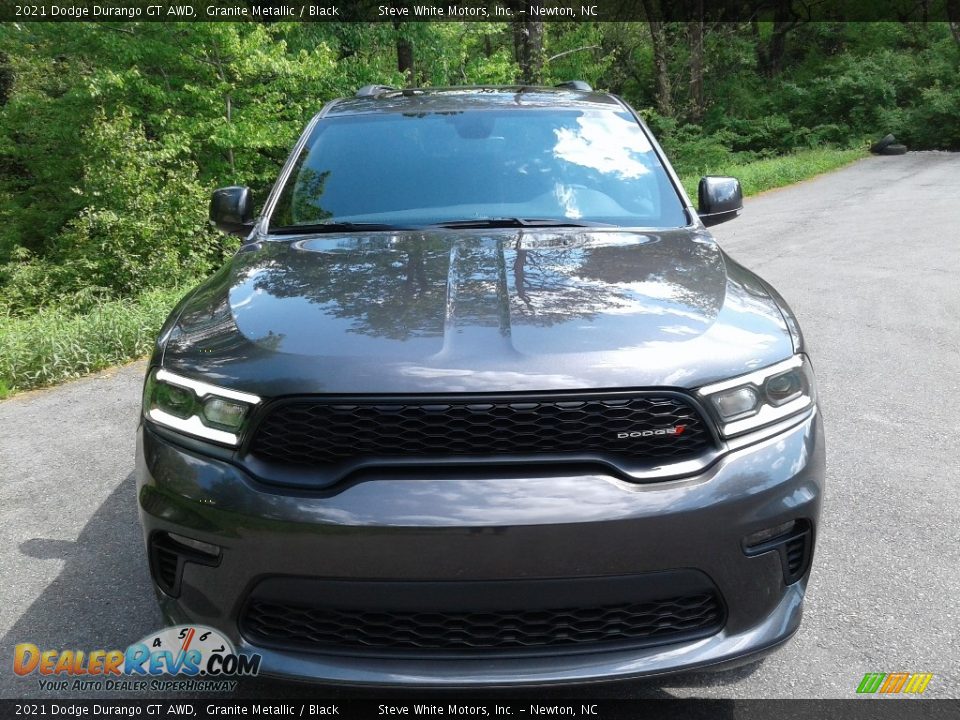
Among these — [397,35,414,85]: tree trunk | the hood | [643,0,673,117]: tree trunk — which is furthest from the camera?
[643,0,673,117]: tree trunk

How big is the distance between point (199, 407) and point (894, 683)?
2.21 m

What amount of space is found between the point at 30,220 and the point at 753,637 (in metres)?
22.5

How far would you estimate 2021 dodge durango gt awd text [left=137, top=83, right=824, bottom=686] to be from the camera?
200 centimetres

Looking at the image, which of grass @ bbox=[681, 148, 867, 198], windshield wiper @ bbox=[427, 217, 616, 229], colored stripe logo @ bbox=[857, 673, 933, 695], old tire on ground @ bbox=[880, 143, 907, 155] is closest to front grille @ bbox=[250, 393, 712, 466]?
colored stripe logo @ bbox=[857, 673, 933, 695]

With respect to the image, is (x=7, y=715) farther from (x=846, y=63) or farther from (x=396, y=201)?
(x=846, y=63)

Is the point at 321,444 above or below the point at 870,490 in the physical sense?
above

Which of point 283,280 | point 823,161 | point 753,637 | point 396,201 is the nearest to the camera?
point 753,637

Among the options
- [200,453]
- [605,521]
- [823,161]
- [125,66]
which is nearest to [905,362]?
[605,521]

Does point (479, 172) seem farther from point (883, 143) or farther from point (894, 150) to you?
point (883, 143)

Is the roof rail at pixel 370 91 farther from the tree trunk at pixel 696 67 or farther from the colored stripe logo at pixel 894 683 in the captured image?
the tree trunk at pixel 696 67

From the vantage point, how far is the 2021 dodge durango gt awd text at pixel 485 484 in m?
2.00

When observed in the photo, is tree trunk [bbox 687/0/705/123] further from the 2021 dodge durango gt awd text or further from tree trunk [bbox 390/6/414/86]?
the 2021 dodge durango gt awd text

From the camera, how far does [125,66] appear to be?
17.0 metres

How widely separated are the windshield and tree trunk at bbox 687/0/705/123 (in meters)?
33.1
